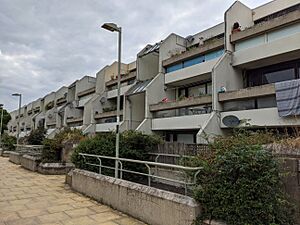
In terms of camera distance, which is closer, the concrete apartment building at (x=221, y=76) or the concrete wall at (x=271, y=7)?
the concrete apartment building at (x=221, y=76)

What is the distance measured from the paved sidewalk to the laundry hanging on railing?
991 cm

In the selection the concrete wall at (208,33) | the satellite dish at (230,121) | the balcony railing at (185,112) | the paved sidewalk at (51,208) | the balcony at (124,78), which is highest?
the concrete wall at (208,33)

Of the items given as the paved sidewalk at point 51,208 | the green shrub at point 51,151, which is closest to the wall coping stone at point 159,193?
the paved sidewalk at point 51,208

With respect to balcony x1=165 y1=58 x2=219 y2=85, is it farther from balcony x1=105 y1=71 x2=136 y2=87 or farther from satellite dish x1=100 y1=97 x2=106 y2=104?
satellite dish x1=100 y1=97 x2=106 y2=104

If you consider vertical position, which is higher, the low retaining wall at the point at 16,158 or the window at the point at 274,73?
the window at the point at 274,73

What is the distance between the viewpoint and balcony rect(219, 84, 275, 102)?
45.1 ft

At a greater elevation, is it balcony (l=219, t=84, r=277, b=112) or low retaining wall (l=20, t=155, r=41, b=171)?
balcony (l=219, t=84, r=277, b=112)

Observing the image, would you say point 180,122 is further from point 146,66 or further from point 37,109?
point 37,109

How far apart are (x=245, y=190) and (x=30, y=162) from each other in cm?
1345

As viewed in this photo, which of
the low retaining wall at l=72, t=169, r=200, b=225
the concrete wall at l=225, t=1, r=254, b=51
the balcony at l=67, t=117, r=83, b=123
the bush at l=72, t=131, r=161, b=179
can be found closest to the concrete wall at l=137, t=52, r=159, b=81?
the concrete wall at l=225, t=1, r=254, b=51

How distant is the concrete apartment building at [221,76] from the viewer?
46.8 feet

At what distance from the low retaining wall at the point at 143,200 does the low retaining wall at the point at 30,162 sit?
6760 mm

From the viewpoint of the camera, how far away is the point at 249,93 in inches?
572

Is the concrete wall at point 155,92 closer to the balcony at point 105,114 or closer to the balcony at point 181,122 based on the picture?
the balcony at point 181,122
